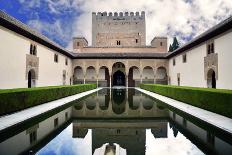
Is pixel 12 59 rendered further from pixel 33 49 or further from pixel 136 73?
pixel 136 73

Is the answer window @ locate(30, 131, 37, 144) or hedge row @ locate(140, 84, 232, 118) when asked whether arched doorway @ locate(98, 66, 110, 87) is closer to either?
hedge row @ locate(140, 84, 232, 118)

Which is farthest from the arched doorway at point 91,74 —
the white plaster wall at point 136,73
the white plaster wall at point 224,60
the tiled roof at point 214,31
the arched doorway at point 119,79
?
the white plaster wall at point 224,60

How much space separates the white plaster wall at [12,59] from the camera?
12156 millimetres

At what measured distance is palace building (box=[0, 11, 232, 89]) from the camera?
12.9m

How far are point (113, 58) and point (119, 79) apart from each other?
6019 millimetres

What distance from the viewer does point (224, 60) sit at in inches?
513

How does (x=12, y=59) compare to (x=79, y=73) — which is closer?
(x=12, y=59)

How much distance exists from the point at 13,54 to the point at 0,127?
30.1 feet

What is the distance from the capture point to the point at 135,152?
3979 millimetres

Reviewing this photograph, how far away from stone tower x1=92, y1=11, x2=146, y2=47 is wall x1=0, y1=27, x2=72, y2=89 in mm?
23032

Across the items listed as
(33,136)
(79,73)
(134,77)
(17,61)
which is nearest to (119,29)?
(134,77)

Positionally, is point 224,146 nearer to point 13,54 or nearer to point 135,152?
point 135,152

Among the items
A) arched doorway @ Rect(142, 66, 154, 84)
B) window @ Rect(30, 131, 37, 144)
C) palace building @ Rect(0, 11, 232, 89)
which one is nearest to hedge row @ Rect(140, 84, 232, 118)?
palace building @ Rect(0, 11, 232, 89)

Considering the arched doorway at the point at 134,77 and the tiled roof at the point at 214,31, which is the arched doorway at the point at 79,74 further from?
the tiled roof at the point at 214,31
